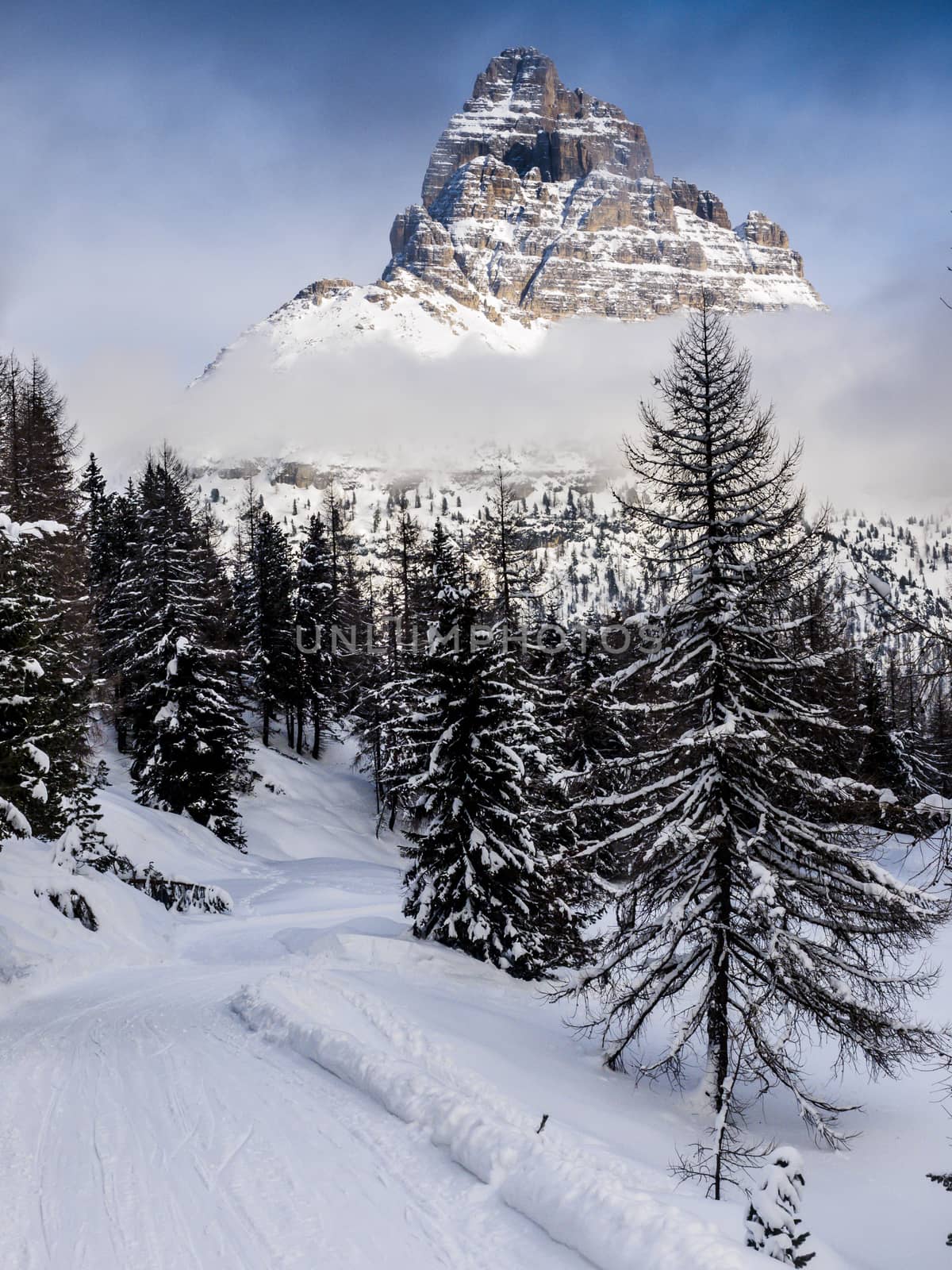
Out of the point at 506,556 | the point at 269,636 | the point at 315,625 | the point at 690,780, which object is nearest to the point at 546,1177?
the point at 690,780

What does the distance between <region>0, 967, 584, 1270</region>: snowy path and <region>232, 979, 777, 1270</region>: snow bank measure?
156 mm

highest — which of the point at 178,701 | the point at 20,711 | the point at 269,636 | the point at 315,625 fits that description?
the point at 315,625

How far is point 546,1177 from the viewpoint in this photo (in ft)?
21.7

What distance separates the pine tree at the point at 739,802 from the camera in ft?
34.5

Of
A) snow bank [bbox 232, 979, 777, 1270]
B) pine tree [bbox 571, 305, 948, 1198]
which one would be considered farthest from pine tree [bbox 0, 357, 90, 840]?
pine tree [bbox 571, 305, 948, 1198]

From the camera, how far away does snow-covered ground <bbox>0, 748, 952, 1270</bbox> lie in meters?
5.98

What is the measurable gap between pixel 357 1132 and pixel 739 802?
6081mm

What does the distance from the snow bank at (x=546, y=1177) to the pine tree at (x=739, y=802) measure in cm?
370

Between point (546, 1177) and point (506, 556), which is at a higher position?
point (506, 556)

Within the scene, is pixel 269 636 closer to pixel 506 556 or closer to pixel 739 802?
pixel 506 556

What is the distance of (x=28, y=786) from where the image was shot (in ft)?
45.7

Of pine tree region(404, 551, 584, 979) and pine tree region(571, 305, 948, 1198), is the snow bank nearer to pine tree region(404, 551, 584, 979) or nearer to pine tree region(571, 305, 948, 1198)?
pine tree region(571, 305, 948, 1198)

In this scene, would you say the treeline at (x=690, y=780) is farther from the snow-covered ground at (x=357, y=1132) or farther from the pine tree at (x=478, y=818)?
the snow-covered ground at (x=357, y=1132)

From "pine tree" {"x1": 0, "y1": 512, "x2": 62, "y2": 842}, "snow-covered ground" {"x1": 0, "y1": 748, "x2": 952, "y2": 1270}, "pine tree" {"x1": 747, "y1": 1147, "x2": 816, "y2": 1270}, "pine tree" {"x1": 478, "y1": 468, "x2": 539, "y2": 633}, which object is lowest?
"snow-covered ground" {"x1": 0, "y1": 748, "x2": 952, "y2": 1270}
